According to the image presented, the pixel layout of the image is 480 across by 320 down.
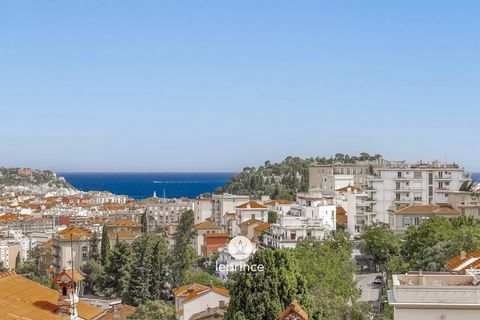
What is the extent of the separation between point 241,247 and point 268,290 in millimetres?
9928

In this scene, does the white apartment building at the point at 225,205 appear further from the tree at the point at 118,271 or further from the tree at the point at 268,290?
the tree at the point at 268,290

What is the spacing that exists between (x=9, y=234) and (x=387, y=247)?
46.4m

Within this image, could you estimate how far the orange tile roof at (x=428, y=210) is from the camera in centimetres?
5103

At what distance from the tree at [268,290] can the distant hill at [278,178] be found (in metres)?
60.6

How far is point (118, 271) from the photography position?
151ft

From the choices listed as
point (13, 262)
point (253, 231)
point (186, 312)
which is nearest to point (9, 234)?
point (13, 262)

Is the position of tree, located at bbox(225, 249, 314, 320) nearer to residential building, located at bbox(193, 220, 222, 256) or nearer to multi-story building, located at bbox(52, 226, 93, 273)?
multi-story building, located at bbox(52, 226, 93, 273)

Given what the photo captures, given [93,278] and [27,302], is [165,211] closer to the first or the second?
[93,278]

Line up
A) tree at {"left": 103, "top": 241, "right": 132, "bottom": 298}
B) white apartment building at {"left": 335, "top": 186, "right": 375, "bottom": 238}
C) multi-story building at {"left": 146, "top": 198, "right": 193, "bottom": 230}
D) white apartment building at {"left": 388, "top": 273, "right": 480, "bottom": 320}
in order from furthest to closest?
multi-story building at {"left": 146, "top": 198, "right": 193, "bottom": 230}, white apartment building at {"left": 335, "top": 186, "right": 375, "bottom": 238}, tree at {"left": 103, "top": 241, "right": 132, "bottom": 298}, white apartment building at {"left": 388, "top": 273, "right": 480, "bottom": 320}

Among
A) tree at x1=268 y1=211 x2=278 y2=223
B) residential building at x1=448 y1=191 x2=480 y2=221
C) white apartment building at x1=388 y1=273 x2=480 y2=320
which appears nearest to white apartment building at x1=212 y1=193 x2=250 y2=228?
tree at x1=268 y1=211 x2=278 y2=223

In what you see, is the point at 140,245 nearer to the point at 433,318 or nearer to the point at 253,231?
the point at 253,231

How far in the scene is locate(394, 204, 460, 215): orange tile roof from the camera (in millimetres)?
51031

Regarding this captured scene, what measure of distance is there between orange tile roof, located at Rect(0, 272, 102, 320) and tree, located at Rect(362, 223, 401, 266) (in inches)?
1262

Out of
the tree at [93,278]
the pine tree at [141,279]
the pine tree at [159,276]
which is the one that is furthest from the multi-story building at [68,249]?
the pine tree at [159,276]
